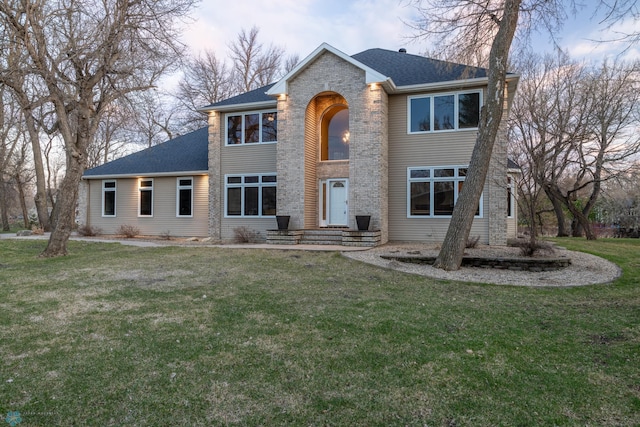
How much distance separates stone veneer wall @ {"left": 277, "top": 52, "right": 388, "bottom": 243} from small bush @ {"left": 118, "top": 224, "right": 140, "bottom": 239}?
741cm

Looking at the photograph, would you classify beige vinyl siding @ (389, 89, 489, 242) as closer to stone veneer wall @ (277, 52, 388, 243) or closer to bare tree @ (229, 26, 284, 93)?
stone veneer wall @ (277, 52, 388, 243)

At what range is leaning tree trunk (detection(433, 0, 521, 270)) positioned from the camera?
8.13 m

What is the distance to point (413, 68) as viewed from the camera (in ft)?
45.0

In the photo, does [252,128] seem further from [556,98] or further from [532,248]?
[556,98]

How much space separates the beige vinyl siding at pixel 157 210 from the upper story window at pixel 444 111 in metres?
8.94

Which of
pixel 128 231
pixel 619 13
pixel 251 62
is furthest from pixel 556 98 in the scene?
pixel 128 231

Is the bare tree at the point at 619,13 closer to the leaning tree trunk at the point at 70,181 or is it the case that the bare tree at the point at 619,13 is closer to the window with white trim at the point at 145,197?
the leaning tree trunk at the point at 70,181

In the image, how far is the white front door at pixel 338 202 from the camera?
1372cm

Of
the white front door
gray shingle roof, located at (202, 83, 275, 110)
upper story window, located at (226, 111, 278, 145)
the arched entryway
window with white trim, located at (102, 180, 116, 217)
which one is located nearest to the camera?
the arched entryway

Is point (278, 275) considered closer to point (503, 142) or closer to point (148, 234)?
point (503, 142)

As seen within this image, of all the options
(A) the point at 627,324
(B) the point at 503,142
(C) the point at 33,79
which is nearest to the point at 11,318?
(A) the point at 627,324

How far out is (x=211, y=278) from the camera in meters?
6.82

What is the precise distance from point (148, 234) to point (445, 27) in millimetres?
14269

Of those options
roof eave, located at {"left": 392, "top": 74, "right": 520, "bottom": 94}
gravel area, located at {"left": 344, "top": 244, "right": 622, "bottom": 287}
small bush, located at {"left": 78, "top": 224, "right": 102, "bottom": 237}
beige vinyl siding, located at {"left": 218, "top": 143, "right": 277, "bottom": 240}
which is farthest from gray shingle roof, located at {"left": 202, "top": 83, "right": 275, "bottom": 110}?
gravel area, located at {"left": 344, "top": 244, "right": 622, "bottom": 287}
